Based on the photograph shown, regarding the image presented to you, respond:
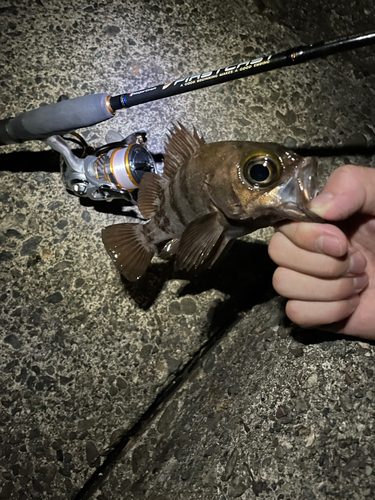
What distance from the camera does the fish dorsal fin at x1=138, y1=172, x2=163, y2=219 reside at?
1.19 metres

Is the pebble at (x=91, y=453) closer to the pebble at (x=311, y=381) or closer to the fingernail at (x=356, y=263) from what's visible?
the pebble at (x=311, y=381)

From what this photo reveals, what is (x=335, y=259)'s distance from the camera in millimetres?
971

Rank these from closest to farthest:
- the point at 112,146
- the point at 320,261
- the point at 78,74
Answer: the point at 320,261, the point at 112,146, the point at 78,74

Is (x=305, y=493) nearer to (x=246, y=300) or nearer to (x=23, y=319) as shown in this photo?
(x=246, y=300)

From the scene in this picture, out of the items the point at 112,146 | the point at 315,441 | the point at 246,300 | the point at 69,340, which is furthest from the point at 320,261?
the point at 69,340

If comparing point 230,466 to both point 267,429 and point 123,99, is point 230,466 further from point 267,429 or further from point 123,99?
point 123,99

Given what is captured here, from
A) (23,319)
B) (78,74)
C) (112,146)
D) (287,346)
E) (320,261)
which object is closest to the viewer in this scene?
(320,261)

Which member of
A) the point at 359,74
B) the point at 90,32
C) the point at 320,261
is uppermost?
the point at 90,32

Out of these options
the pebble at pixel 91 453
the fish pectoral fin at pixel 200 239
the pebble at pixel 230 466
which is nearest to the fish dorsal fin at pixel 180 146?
the fish pectoral fin at pixel 200 239

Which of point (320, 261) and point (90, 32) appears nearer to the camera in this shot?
point (320, 261)

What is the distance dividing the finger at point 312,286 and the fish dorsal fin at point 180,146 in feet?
1.36

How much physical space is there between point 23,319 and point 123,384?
1.60 ft

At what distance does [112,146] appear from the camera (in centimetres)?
146

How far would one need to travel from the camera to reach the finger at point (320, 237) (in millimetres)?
896
